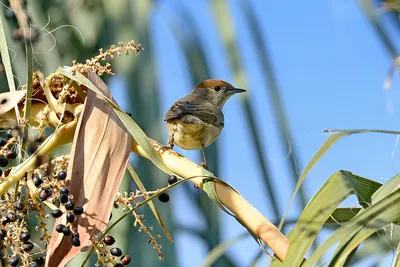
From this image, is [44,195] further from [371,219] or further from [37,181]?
[371,219]

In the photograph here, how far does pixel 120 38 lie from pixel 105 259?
856 millimetres

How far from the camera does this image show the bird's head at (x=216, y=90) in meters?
2.87

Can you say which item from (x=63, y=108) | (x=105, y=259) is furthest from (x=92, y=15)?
(x=105, y=259)

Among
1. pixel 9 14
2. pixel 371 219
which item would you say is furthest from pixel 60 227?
pixel 9 14

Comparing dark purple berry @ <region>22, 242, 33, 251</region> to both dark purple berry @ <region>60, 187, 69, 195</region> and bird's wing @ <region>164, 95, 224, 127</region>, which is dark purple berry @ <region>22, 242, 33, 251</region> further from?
bird's wing @ <region>164, 95, 224, 127</region>

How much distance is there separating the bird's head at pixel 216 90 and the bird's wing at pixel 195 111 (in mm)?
395

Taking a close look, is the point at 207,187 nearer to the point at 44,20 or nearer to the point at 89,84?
the point at 89,84

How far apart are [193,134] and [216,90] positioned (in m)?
0.86

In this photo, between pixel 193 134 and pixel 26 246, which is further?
pixel 193 134

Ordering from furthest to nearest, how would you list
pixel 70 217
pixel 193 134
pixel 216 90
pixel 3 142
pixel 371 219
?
pixel 216 90, pixel 193 134, pixel 3 142, pixel 70 217, pixel 371 219

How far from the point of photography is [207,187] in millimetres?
894

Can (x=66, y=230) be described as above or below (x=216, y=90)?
below

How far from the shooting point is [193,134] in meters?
2.09

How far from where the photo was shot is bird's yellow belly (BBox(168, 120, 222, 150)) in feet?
6.79
